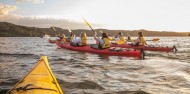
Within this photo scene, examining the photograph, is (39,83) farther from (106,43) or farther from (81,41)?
(81,41)

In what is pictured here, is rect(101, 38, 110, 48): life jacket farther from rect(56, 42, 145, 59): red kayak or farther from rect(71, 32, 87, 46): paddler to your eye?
rect(71, 32, 87, 46): paddler

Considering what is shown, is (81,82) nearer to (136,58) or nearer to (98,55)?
(136,58)

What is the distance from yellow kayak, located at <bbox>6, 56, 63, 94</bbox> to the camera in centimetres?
480

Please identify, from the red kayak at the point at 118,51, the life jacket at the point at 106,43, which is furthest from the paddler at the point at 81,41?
the life jacket at the point at 106,43

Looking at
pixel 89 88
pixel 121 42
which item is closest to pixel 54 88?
pixel 89 88

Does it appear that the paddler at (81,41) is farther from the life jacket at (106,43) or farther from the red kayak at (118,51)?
the life jacket at (106,43)

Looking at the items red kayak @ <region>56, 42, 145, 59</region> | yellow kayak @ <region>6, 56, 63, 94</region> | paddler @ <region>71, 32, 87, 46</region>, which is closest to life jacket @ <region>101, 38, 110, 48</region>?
red kayak @ <region>56, 42, 145, 59</region>

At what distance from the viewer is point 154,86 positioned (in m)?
8.40

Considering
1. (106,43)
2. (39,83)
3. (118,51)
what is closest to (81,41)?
(106,43)

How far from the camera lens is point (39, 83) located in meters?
5.32

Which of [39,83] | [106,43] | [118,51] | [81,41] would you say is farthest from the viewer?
[81,41]

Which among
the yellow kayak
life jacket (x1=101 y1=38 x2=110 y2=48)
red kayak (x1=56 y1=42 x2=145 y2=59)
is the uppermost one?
life jacket (x1=101 y1=38 x2=110 y2=48)

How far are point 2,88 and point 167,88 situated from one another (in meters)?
6.12

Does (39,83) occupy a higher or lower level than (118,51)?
higher
